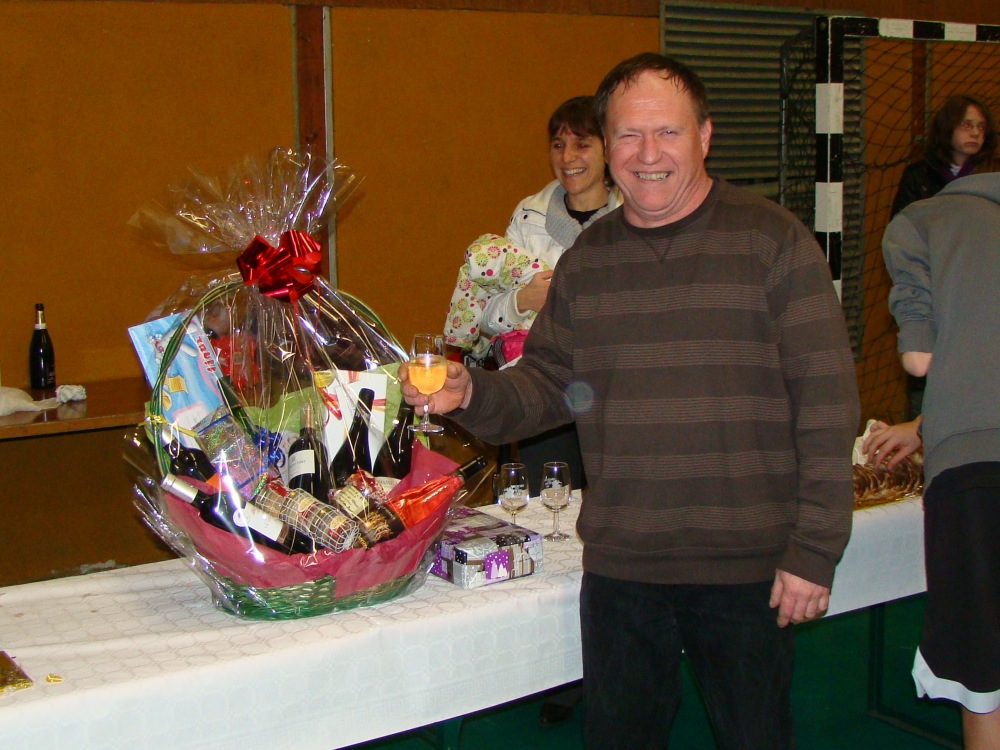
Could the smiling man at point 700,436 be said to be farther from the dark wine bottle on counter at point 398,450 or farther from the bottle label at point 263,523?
the bottle label at point 263,523

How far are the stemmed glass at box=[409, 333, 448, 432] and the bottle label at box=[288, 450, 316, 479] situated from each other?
Answer: 0.67 feet

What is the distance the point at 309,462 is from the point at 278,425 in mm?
120

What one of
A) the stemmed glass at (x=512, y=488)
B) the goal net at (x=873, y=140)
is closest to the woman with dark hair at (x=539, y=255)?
the stemmed glass at (x=512, y=488)

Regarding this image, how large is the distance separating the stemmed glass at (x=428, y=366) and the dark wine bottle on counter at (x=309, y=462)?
19 cm

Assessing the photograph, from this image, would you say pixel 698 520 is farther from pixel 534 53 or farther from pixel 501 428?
pixel 534 53

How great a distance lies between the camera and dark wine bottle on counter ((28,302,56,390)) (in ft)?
13.1

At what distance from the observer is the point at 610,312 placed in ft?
6.07

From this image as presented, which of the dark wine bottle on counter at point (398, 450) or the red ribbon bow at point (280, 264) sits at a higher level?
the red ribbon bow at point (280, 264)

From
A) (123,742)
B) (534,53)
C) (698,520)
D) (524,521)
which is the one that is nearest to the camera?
(123,742)

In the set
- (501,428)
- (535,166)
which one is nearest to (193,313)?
(501,428)

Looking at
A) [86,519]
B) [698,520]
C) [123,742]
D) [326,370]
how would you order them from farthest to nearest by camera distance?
1. [86,519]
2. [326,370]
3. [698,520]
4. [123,742]

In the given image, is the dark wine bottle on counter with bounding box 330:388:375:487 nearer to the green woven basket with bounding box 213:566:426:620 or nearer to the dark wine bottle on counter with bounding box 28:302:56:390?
the green woven basket with bounding box 213:566:426:620

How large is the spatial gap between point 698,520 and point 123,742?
3.25 feet

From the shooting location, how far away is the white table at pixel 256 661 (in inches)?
62.2
